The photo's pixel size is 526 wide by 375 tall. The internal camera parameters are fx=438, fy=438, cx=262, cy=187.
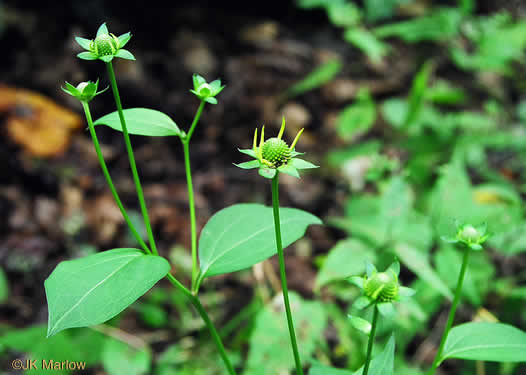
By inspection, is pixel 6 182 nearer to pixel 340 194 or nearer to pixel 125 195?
pixel 125 195

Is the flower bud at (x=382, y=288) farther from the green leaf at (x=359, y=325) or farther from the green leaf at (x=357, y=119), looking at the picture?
the green leaf at (x=357, y=119)

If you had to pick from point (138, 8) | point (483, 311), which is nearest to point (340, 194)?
point (483, 311)

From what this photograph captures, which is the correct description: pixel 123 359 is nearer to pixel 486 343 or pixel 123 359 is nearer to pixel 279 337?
pixel 279 337

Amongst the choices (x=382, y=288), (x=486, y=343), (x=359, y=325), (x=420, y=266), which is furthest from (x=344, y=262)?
(x=382, y=288)

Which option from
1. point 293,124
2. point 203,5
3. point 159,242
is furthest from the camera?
point 203,5

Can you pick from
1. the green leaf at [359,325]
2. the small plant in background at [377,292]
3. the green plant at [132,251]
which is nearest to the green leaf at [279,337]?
the green plant at [132,251]

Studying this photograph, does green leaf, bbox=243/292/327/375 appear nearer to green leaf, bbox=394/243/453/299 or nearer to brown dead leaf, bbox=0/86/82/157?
green leaf, bbox=394/243/453/299
